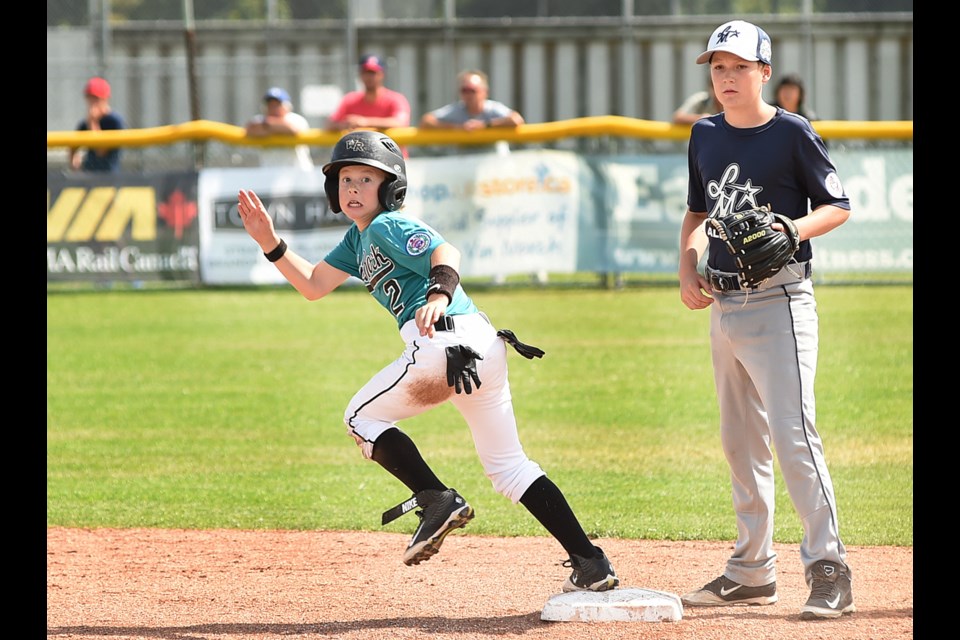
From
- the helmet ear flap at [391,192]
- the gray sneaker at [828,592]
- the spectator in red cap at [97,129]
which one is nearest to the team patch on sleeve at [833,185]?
the gray sneaker at [828,592]

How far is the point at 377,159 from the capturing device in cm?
518

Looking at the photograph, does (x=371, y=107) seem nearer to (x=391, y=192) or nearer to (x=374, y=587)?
(x=374, y=587)

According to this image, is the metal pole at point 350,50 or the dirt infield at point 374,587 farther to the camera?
the metal pole at point 350,50

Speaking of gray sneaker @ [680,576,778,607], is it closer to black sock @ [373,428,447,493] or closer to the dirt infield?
the dirt infield

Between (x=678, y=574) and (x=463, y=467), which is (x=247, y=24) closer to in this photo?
(x=463, y=467)

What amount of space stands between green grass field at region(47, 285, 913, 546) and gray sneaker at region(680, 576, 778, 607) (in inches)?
54.5

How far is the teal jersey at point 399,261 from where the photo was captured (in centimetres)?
508

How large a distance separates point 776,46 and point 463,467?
13.7 metres

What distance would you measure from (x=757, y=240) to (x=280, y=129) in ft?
38.5

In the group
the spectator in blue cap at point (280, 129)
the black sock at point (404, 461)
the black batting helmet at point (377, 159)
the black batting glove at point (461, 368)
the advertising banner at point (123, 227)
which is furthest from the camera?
the spectator in blue cap at point (280, 129)

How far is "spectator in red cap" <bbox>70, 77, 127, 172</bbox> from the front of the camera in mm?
16453

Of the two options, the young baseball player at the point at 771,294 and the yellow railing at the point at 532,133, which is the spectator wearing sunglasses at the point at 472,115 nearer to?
the yellow railing at the point at 532,133

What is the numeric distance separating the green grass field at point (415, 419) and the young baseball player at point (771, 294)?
1.66 meters

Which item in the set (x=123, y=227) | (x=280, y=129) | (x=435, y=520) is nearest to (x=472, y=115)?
(x=280, y=129)
